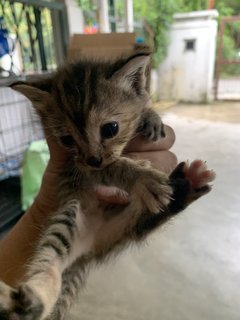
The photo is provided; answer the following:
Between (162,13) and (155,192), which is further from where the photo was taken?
(162,13)

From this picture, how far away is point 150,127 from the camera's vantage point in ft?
4.32

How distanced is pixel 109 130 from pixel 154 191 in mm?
267

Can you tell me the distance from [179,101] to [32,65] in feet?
16.3

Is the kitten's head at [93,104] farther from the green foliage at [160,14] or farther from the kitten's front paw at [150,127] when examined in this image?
the green foliage at [160,14]

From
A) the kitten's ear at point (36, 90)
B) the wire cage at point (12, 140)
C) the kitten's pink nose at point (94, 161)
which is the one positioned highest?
the kitten's ear at point (36, 90)

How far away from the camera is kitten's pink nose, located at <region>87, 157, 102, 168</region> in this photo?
3.42 feet

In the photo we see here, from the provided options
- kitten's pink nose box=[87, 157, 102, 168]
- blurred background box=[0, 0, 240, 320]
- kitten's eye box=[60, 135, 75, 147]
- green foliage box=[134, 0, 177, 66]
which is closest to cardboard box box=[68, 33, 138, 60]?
blurred background box=[0, 0, 240, 320]

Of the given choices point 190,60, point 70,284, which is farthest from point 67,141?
point 190,60

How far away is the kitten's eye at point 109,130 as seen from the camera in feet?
3.55

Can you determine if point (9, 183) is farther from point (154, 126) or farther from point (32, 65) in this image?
point (154, 126)

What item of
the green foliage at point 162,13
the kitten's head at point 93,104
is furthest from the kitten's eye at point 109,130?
the green foliage at point 162,13

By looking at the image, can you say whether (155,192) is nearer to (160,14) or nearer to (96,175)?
(96,175)

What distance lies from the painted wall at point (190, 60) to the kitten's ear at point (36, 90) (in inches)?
253

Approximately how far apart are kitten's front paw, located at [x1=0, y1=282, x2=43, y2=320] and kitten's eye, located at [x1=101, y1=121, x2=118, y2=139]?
20.9 inches
